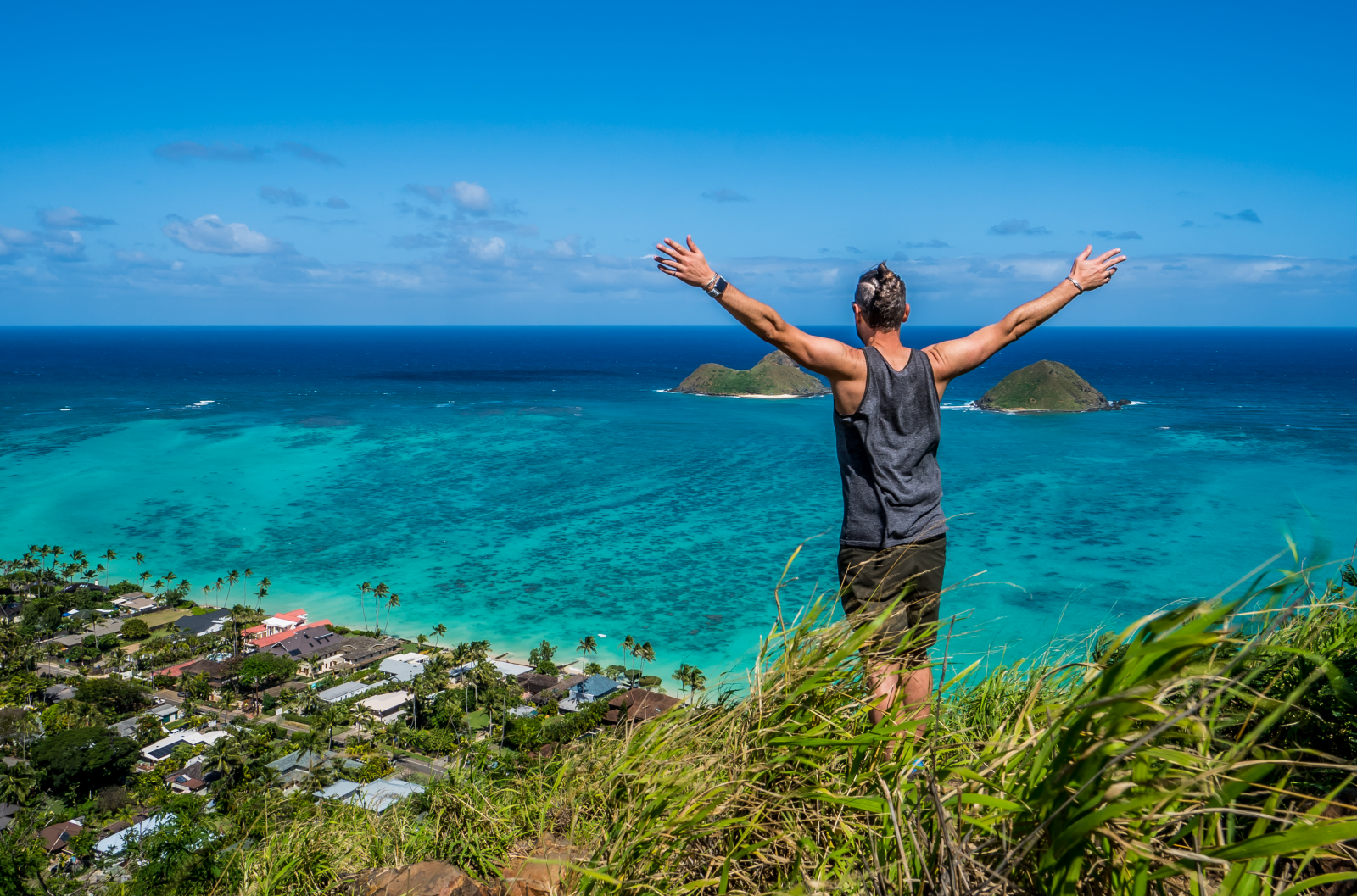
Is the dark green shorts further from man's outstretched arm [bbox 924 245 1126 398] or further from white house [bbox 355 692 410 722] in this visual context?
white house [bbox 355 692 410 722]

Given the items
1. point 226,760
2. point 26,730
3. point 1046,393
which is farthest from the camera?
point 1046,393

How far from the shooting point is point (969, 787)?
5.85 feet

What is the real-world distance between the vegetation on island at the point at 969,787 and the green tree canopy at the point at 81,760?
77.7 ft

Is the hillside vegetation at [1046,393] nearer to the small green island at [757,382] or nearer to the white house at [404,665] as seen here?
the small green island at [757,382]

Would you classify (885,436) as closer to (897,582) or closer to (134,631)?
(897,582)

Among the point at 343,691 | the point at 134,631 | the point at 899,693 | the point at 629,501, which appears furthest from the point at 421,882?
the point at 629,501

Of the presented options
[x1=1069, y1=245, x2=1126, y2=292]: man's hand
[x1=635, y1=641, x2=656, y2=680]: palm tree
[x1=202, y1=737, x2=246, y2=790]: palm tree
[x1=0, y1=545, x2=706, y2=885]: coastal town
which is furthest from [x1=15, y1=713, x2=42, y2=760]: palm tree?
[x1=1069, y1=245, x2=1126, y2=292]: man's hand

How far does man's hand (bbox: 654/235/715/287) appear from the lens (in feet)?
8.63

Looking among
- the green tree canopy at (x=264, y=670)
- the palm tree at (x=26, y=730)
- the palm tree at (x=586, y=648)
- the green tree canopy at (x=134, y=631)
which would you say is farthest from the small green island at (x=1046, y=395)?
the palm tree at (x=26, y=730)

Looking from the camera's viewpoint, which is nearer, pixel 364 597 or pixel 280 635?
pixel 280 635

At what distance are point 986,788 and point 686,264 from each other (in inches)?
70.4

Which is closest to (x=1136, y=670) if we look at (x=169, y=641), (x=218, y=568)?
(x=169, y=641)

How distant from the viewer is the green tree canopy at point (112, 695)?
26.5 meters

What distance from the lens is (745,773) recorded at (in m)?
2.06
